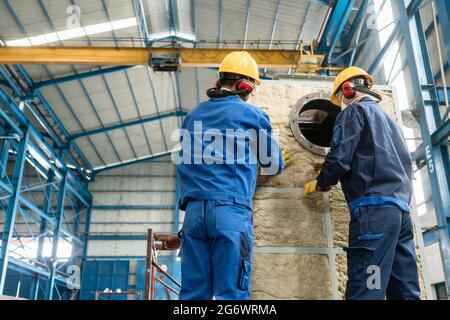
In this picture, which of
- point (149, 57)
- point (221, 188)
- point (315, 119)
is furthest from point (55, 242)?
point (221, 188)

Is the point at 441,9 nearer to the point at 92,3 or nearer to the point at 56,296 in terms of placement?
the point at 92,3

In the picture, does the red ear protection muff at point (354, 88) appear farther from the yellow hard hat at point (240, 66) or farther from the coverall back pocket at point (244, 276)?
the coverall back pocket at point (244, 276)

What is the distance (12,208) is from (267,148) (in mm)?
13930

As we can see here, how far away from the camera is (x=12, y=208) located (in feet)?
47.3

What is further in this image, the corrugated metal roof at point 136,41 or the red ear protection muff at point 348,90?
the corrugated metal roof at point 136,41

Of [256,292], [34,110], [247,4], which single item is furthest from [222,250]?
[34,110]

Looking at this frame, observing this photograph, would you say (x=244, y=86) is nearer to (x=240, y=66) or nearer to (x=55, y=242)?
(x=240, y=66)

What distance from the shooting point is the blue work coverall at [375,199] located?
8.34 ft

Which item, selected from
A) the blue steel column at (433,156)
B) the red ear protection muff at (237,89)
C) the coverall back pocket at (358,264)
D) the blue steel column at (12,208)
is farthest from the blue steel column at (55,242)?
the coverall back pocket at (358,264)

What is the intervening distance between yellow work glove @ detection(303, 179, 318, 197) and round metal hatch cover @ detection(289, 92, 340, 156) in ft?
1.34

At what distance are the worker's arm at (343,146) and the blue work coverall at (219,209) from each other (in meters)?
0.43

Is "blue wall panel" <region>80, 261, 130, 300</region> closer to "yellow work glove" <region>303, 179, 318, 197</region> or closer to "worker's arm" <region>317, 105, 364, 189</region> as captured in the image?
"yellow work glove" <region>303, 179, 318, 197</region>

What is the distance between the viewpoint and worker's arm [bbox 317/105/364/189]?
279cm

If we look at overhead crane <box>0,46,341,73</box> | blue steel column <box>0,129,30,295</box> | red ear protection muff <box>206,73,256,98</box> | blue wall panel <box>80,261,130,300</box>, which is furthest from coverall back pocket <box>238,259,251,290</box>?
blue wall panel <box>80,261,130,300</box>
